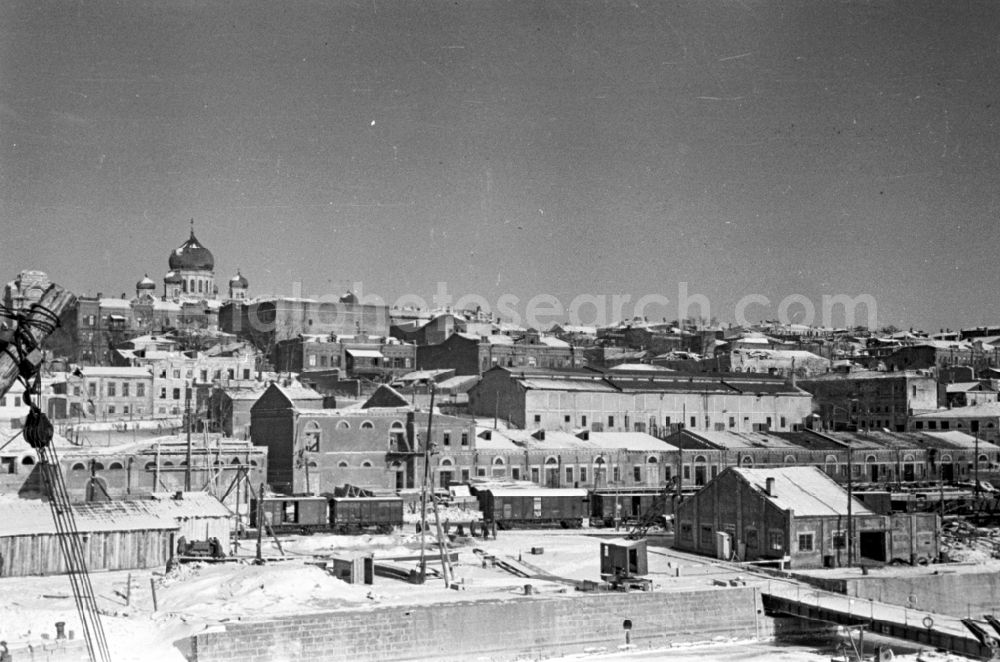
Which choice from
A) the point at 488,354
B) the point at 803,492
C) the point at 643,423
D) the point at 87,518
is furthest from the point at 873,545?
the point at 488,354

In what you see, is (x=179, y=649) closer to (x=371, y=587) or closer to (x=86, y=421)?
(x=371, y=587)

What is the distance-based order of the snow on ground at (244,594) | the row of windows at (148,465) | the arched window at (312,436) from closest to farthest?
the snow on ground at (244,594), the row of windows at (148,465), the arched window at (312,436)

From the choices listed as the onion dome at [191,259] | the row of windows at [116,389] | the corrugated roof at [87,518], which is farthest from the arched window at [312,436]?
the onion dome at [191,259]

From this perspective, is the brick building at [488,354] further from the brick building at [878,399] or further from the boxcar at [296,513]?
the boxcar at [296,513]

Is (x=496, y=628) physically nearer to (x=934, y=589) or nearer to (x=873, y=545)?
(x=934, y=589)

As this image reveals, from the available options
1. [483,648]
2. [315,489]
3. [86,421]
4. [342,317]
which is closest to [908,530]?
[483,648]

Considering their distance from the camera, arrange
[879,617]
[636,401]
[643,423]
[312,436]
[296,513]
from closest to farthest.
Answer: [879,617] < [296,513] < [312,436] < [643,423] < [636,401]
